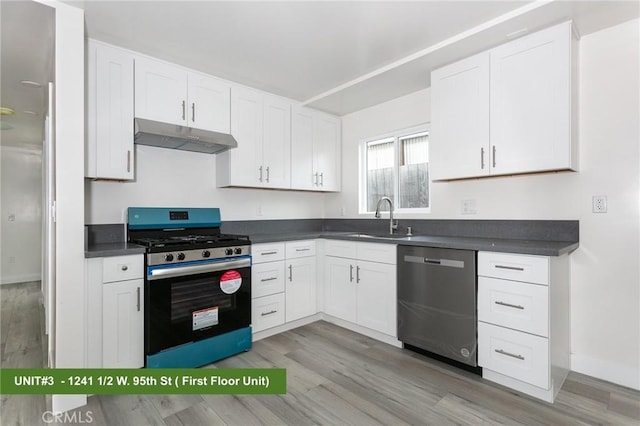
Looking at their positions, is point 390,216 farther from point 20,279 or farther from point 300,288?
point 20,279

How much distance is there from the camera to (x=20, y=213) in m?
5.74

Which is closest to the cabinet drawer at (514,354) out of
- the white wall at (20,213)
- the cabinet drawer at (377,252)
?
the cabinet drawer at (377,252)

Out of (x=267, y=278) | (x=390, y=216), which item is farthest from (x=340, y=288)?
(x=390, y=216)

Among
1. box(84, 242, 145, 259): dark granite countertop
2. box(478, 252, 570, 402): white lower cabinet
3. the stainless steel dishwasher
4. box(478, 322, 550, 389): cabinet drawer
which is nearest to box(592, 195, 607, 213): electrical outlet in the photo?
box(478, 252, 570, 402): white lower cabinet

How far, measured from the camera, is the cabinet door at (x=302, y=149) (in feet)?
12.0

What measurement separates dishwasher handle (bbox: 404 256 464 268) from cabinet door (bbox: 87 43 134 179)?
232 centimetres

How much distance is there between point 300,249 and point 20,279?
5.79 meters

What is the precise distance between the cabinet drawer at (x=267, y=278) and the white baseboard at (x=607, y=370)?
240 cm

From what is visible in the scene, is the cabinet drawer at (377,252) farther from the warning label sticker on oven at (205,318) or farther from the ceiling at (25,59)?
the ceiling at (25,59)

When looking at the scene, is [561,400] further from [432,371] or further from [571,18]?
[571,18]

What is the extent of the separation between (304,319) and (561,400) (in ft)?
7.07

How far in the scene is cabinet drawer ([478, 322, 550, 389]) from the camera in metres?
1.94

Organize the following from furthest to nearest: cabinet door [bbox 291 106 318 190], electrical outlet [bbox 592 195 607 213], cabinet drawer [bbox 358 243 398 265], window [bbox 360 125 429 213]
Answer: cabinet door [bbox 291 106 318 190], window [bbox 360 125 429 213], cabinet drawer [bbox 358 243 398 265], electrical outlet [bbox 592 195 607 213]

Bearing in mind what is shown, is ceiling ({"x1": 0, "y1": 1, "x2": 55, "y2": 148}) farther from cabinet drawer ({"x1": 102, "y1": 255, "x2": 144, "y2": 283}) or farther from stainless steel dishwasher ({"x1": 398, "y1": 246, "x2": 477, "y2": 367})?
stainless steel dishwasher ({"x1": 398, "y1": 246, "x2": 477, "y2": 367})
